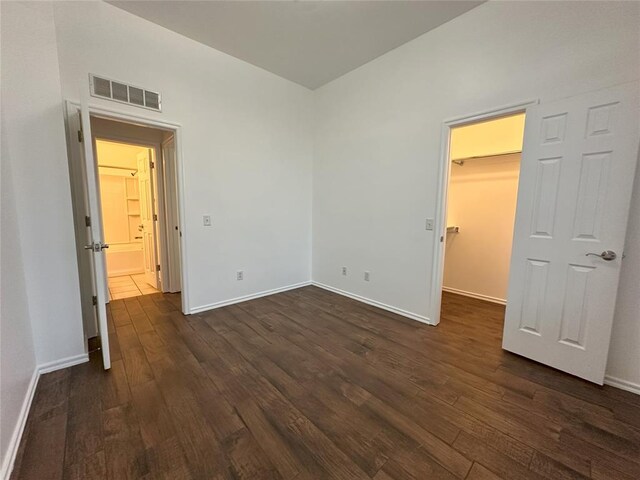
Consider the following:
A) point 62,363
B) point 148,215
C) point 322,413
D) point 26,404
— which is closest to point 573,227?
point 322,413

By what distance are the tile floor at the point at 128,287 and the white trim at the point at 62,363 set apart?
5.65ft

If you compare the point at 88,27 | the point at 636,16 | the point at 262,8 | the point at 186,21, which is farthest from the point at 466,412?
the point at 88,27

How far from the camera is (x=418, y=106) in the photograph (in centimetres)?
277

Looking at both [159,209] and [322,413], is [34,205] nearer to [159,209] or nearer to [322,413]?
[159,209]

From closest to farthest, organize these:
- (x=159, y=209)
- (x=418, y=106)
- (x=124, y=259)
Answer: (x=418, y=106)
(x=159, y=209)
(x=124, y=259)

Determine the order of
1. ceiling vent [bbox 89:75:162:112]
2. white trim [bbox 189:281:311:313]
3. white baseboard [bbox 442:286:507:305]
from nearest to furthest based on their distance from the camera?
1. ceiling vent [bbox 89:75:162:112]
2. white trim [bbox 189:281:311:313]
3. white baseboard [bbox 442:286:507:305]

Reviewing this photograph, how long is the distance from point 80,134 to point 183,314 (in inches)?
79.6

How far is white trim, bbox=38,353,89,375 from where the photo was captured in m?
1.96

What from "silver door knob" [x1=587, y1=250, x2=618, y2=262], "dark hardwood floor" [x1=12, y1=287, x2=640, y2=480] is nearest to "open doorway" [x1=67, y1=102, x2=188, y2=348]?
"dark hardwood floor" [x1=12, y1=287, x2=640, y2=480]

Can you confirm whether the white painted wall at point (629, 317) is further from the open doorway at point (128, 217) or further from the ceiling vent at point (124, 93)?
the open doorway at point (128, 217)

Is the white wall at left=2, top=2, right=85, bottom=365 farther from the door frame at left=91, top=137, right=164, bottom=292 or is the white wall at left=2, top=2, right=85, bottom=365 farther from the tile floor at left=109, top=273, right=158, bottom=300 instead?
the tile floor at left=109, top=273, right=158, bottom=300

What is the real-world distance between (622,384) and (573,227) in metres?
1.18

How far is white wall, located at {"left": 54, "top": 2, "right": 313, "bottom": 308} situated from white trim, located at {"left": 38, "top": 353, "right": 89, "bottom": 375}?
41.0 inches

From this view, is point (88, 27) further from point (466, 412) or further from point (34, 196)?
point (466, 412)
